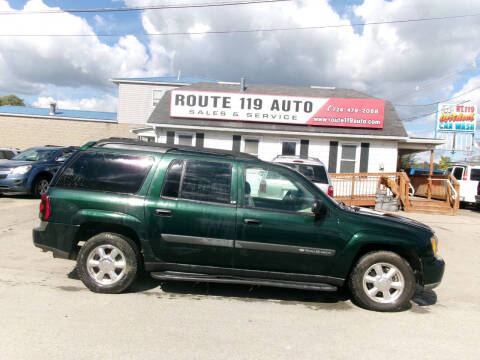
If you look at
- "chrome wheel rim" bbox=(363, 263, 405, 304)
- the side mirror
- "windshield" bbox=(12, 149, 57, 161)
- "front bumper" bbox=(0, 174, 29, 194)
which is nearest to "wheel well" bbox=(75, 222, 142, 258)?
the side mirror

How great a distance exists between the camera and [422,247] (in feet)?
13.8

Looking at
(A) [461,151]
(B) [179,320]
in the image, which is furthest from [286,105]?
(A) [461,151]

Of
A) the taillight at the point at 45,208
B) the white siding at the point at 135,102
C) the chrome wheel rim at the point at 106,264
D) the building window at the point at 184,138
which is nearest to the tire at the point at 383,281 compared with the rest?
the chrome wheel rim at the point at 106,264

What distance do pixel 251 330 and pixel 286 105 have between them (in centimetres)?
1268

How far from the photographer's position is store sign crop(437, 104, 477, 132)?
3102cm

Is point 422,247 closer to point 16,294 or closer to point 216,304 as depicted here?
point 216,304

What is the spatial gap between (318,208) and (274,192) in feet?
1.87

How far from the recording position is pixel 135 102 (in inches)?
1017

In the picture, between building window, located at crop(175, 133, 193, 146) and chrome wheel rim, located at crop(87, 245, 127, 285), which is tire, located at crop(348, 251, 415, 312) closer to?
chrome wheel rim, located at crop(87, 245, 127, 285)

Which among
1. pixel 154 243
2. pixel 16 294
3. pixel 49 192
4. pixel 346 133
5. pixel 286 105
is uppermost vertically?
pixel 286 105

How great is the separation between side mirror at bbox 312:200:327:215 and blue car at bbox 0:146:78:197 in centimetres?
900

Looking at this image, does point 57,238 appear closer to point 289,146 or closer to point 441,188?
point 289,146

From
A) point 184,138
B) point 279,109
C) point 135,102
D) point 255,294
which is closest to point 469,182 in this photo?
point 279,109

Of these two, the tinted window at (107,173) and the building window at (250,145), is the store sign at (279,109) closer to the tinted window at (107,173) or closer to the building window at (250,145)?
the building window at (250,145)
